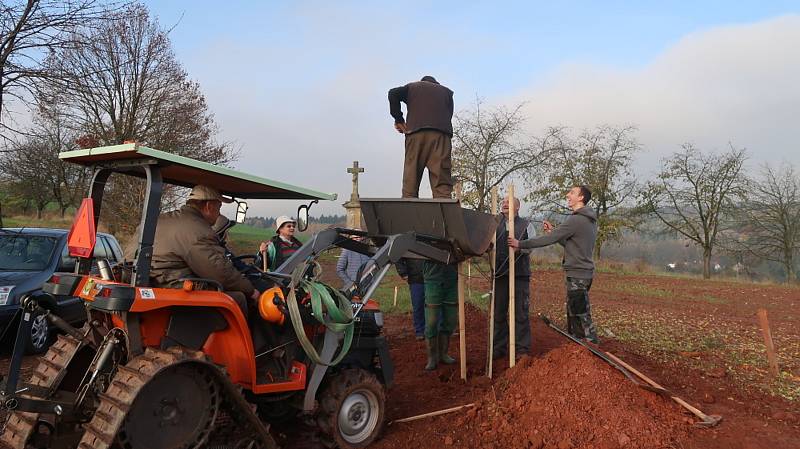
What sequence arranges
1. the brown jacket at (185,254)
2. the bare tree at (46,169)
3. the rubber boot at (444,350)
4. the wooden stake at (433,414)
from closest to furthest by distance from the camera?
the brown jacket at (185,254) → the wooden stake at (433,414) → the rubber boot at (444,350) → the bare tree at (46,169)

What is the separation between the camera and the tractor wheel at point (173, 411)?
312 centimetres

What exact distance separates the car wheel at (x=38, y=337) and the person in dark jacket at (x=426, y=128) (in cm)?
534

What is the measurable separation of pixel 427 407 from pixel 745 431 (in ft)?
9.04

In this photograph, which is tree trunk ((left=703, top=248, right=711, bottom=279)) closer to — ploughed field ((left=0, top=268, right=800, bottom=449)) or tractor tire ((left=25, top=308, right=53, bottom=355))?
ploughed field ((left=0, top=268, right=800, bottom=449))

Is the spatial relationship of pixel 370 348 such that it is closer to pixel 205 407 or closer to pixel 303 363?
pixel 303 363

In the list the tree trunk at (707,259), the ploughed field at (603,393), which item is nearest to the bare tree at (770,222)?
the tree trunk at (707,259)

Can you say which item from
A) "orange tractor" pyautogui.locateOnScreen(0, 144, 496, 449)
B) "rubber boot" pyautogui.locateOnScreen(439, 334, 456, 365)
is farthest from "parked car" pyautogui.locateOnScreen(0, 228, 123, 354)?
"rubber boot" pyautogui.locateOnScreen(439, 334, 456, 365)

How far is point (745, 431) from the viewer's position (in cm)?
468

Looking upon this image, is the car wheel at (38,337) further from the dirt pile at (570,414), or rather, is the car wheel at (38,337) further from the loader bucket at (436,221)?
the dirt pile at (570,414)

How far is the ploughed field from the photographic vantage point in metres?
4.51

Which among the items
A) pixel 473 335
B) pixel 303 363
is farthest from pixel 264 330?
pixel 473 335

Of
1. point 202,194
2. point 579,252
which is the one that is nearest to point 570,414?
point 579,252

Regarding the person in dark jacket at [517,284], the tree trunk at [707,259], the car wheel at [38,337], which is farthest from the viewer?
the tree trunk at [707,259]

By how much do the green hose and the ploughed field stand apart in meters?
0.80
